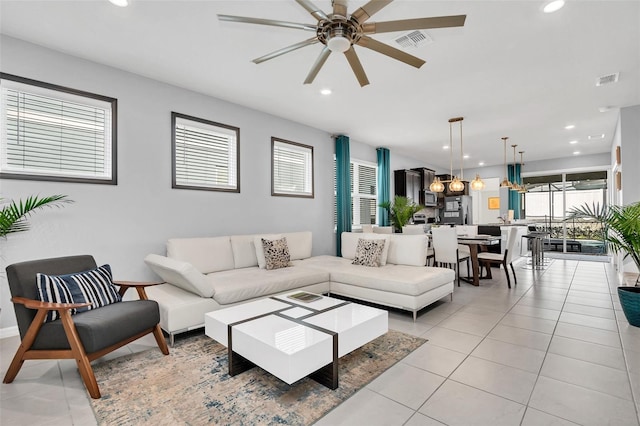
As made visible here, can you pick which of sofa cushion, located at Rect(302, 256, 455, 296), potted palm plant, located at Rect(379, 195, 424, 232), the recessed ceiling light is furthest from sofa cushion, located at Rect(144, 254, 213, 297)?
potted palm plant, located at Rect(379, 195, 424, 232)

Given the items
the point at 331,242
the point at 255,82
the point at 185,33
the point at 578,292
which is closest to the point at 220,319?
the point at 185,33

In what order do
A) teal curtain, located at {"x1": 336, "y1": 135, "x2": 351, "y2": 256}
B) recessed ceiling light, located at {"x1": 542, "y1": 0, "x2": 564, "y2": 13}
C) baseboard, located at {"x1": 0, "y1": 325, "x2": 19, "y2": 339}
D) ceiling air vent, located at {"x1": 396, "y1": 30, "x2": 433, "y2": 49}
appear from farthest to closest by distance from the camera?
teal curtain, located at {"x1": 336, "y1": 135, "x2": 351, "y2": 256} < baseboard, located at {"x1": 0, "y1": 325, "x2": 19, "y2": 339} < ceiling air vent, located at {"x1": 396, "y1": 30, "x2": 433, "y2": 49} < recessed ceiling light, located at {"x1": 542, "y1": 0, "x2": 564, "y2": 13}

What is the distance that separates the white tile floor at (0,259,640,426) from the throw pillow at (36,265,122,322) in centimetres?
50

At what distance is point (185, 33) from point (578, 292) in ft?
20.0

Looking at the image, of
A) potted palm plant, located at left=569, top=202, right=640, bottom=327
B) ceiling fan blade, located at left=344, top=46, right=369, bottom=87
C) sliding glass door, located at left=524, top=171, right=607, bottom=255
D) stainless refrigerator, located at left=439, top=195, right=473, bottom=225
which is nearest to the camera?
ceiling fan blade, located at left=344, top=46, right=369, bottom=87

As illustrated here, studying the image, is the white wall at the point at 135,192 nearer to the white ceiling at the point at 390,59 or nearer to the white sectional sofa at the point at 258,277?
the white ceiling at the point at 390,59

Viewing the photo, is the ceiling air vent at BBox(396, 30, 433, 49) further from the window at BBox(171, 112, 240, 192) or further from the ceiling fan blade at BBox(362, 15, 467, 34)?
the window at BBox(171, 112, 240, 192)

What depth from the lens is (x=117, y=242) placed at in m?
3.48

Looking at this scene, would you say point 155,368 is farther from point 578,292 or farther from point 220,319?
point 578,292

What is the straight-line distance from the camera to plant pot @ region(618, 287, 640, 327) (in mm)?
3143

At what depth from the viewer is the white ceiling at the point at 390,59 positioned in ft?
8.37

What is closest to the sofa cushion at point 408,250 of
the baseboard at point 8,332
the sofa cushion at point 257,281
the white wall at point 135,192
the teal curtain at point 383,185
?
the sofa cushion at point 257,281

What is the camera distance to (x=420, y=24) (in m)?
1.88

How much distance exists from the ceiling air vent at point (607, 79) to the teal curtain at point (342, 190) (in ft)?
12.6
